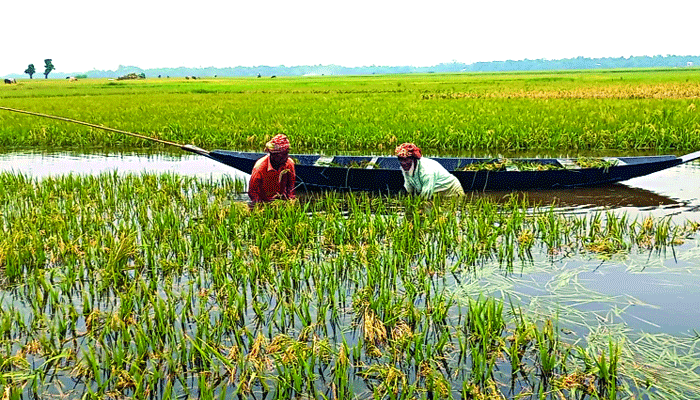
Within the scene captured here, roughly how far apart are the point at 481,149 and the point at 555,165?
13.4 ft

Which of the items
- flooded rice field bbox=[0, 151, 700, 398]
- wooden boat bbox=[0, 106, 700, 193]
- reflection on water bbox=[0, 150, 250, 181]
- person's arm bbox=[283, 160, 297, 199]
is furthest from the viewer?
reflection on water bbox=[0, 150, 250, 181]

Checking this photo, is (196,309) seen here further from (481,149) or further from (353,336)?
(481,149)

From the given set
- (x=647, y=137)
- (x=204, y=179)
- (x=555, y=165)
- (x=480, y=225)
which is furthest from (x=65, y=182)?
(x=647, y=137)

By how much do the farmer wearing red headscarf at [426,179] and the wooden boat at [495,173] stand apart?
30cm

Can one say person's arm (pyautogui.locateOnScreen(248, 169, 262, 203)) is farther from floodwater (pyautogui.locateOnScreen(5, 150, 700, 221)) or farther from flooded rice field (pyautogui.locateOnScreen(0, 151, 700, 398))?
floodwater (pyautogui.locateOnScreen(5, 150, 700, 221))

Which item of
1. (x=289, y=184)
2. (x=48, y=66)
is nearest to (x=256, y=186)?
(x=289, y=184)

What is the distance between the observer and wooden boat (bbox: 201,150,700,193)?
8.48 meters

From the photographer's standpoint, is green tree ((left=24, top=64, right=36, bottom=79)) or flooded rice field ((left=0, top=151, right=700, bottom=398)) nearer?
flooded rice field ((left=0, top=151, right=700, bottom=398))

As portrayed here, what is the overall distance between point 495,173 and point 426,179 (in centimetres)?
125

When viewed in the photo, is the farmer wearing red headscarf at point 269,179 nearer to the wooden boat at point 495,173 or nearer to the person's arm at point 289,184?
the person's arm at point 289,184

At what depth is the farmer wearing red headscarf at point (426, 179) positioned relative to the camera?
7.82 m

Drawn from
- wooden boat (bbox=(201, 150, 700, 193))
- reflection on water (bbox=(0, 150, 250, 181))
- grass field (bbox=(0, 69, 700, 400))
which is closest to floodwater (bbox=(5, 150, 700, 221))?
reflection on water (bbox=(0, 150, 250, 181))

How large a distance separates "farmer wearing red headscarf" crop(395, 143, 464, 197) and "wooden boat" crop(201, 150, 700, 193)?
0.30 m

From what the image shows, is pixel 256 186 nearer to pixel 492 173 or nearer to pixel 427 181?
pixel 427 181
